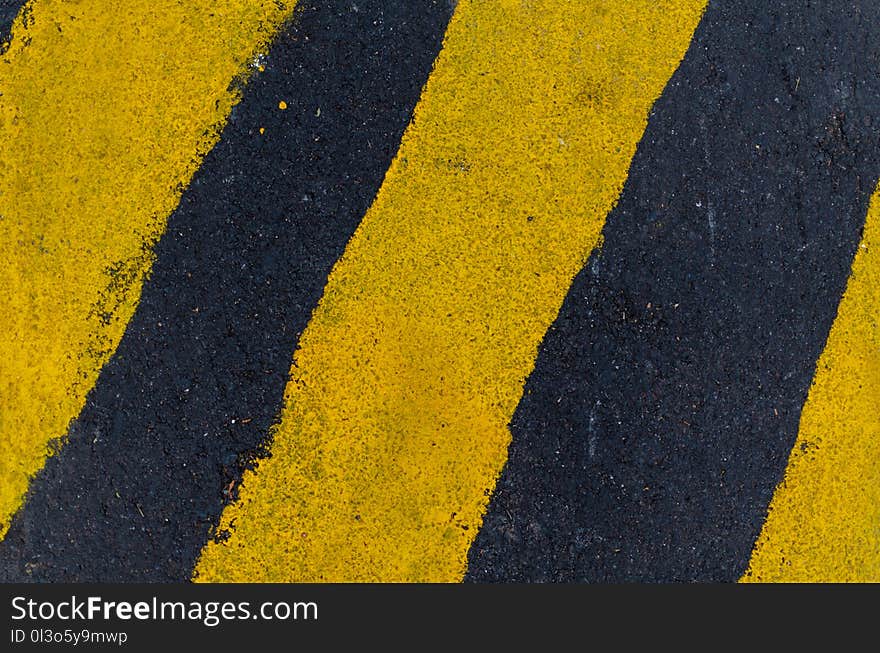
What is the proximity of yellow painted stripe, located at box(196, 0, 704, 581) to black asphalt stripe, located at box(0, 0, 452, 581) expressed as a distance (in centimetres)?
9

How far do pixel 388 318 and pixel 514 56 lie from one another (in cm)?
104

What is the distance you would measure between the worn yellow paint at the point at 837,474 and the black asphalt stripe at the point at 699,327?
6 centimetres

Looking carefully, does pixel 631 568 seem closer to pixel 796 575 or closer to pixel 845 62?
pixel 796 575

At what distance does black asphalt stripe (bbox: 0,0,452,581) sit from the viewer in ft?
7.02

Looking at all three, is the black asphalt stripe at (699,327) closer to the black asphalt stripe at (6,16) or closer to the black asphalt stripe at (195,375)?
the black asphalt stripe at (195,375)

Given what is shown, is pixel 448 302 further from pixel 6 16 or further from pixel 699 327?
pixel 6 16

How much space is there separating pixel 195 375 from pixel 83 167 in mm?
818

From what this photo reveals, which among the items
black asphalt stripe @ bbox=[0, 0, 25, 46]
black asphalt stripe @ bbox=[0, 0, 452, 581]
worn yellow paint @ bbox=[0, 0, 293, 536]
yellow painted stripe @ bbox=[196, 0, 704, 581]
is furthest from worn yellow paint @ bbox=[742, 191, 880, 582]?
black asphalt stripe @ bbox=[0, 0, 25, 46]

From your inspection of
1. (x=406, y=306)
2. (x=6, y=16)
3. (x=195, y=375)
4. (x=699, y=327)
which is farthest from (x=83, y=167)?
(x=699, y=327)

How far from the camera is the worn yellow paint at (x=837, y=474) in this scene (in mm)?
2250

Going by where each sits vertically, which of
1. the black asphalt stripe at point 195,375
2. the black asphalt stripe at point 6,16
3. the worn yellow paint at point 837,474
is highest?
the black asphalt stripe at point 6,16

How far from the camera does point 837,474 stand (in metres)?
2.26

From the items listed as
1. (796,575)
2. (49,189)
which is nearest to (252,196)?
(49,189)

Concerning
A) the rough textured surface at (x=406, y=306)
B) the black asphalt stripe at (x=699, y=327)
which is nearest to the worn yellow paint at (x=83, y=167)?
the rough textured surface at (x=406, y=306)
